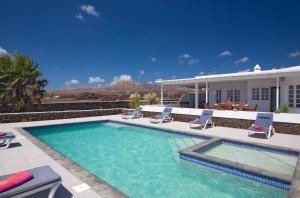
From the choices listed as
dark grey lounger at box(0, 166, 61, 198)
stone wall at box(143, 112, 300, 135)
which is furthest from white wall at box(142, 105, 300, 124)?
dark grey lounger at box(0, 166, 61, 198)

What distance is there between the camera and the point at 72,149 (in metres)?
9.18

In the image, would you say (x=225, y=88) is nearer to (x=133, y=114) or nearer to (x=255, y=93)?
(x=255, y=93)


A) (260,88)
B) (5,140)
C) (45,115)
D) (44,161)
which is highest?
(260,88)

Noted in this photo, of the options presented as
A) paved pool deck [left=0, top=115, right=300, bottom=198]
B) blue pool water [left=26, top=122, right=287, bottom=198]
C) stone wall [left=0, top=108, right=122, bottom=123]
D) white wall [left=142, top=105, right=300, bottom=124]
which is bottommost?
blue pool water [left=26, top=122, right=287, bottom=198]

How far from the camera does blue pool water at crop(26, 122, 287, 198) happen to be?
16.8 ft

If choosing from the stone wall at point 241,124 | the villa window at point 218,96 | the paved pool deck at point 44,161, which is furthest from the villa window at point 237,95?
the paved pool deck at point 44,161

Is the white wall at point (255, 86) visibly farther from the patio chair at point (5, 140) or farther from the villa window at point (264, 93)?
the patio chair at point (5, 140)

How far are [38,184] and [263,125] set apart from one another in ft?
33.0

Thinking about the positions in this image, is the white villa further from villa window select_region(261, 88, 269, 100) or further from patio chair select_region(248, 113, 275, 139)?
patio chair select_region(248, 113, 275, 139)

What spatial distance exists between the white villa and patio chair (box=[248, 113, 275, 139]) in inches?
81.7

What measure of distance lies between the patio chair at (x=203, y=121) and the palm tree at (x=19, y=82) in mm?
13092

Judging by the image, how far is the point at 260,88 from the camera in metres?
15.8

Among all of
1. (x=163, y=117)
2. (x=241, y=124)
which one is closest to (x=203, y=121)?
(x=241, y=124)

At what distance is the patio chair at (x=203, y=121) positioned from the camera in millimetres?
11875
